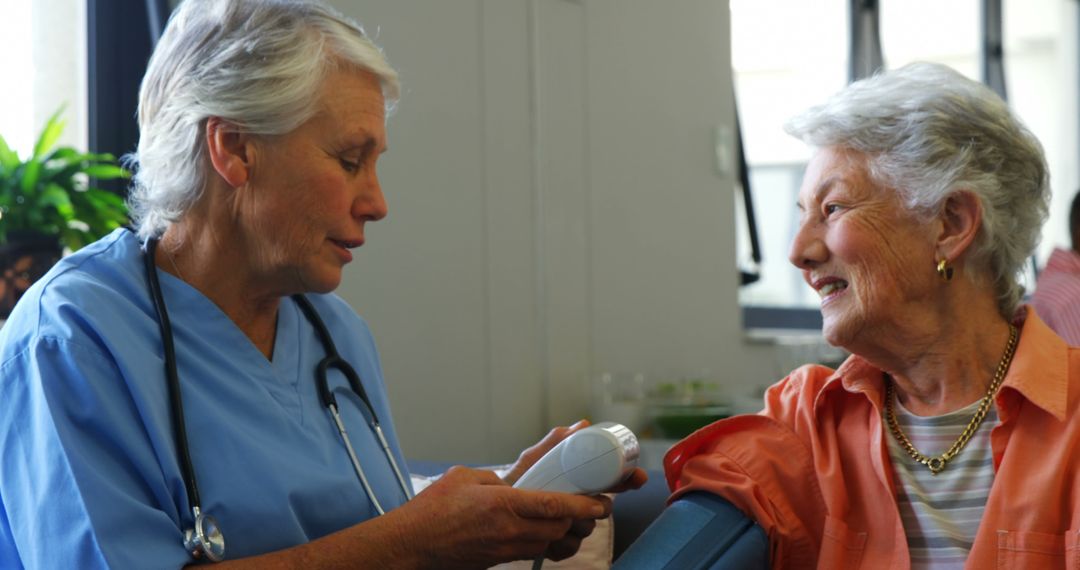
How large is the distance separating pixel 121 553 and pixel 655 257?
3.42 metres

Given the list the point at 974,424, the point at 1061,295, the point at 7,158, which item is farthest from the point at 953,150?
the point at 1061,295

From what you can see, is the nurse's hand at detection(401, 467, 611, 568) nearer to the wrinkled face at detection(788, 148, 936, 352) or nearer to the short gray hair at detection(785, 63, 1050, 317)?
the wrinkled face at detection(788, 148, 936, 352)

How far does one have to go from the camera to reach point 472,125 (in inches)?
147

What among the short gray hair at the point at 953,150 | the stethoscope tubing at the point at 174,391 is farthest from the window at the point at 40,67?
the short gray hair at the point at 953,150

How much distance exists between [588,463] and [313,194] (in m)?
0.48

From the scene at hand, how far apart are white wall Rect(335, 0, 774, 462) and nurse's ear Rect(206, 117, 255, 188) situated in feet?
5.78

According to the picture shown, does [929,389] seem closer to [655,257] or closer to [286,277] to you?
[286,277]

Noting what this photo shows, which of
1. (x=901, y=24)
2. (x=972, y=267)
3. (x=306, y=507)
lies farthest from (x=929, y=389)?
(x=901, y=24)

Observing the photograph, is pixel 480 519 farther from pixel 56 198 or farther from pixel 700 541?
pixel 56 198

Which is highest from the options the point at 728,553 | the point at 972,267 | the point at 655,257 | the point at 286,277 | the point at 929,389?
the point at 286,277

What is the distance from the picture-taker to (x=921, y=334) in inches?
67.9

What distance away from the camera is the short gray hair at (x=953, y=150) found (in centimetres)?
170

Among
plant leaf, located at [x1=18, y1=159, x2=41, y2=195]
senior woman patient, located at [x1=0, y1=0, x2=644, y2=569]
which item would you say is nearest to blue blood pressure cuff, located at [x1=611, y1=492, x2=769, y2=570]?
senior woman patient, located at [x1=0, y1=0, x2=644, y2=569]

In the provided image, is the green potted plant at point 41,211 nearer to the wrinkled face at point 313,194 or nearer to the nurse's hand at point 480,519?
the wrinkled face at point 313,194
